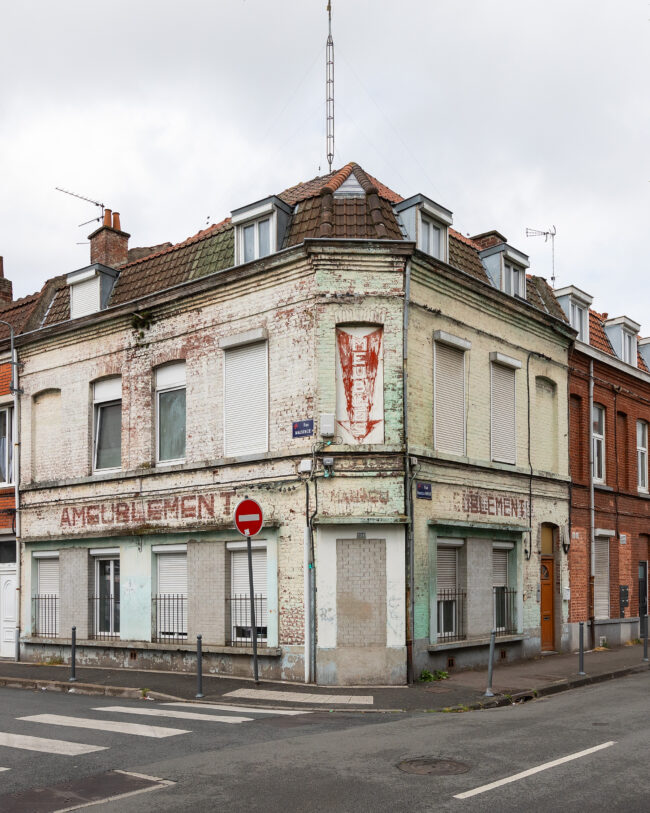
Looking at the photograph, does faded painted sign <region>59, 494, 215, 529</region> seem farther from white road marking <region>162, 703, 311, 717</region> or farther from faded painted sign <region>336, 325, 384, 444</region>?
white road marking <region>162, 703, 311, 717</region>

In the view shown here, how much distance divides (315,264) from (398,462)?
3.84 m

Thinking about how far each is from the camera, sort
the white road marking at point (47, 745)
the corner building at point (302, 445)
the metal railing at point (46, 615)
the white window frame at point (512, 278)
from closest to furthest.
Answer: the white road marking at point (47, 745) < the corner building at point (302, 445) < the white window frame at point (512, 278) < the metal railing at point (46, 615)

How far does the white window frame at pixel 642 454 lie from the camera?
25375 mm

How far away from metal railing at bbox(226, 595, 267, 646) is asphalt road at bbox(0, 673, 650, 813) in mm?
3825

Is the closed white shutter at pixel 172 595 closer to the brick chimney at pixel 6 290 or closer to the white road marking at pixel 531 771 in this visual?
the white road marking at pixel 531 771

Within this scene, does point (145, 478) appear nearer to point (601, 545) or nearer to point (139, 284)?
point (139, 284)

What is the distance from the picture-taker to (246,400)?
1680cm

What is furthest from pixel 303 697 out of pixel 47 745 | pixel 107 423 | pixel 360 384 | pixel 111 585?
pixel 107 423

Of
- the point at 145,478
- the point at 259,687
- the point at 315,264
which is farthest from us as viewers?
the point at 145,478

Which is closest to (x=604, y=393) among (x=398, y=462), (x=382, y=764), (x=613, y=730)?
(x=398, y=462)

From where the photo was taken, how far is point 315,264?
15750 mm

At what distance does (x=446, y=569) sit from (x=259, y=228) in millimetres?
7595

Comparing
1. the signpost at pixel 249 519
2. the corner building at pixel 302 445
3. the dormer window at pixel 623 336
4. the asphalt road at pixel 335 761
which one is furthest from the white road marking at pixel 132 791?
the dormer window at pixel 623 336

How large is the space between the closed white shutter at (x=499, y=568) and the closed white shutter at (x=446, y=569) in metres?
1.53
